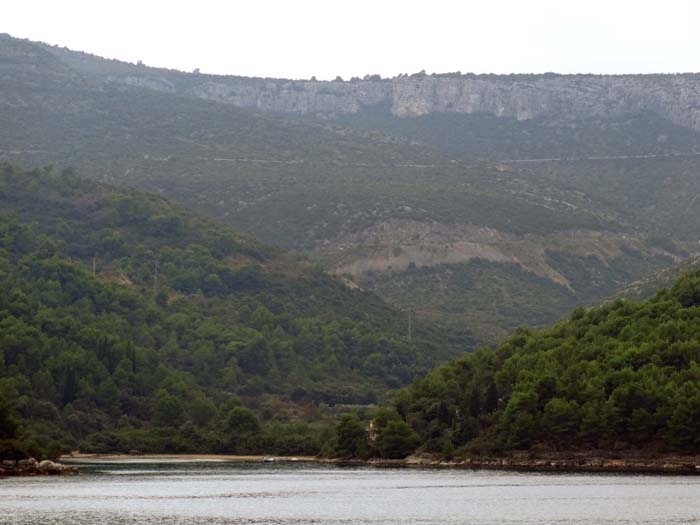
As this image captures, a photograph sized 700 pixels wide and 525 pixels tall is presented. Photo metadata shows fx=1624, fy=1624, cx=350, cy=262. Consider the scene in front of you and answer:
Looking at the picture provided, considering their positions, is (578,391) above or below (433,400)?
above

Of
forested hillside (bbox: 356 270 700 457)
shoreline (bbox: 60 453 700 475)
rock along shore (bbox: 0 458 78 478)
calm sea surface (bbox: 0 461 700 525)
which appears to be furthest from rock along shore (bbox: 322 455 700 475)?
rock along shore (bbox: 0 458 78 478)

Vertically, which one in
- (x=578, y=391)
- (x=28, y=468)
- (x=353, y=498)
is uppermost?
(x=578, y=391)

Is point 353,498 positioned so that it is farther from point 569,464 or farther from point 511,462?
point 511,462

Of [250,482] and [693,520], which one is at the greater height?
[693,520]

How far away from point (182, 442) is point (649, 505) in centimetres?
8740

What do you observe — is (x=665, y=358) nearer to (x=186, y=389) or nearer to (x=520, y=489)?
(x=520, y=489)

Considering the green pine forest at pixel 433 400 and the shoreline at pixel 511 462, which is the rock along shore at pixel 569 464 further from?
the green pine forest at pixel 433 400

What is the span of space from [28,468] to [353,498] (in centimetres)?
3373

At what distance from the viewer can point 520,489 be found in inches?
4373

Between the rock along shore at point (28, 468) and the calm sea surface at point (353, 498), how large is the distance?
3.38 m

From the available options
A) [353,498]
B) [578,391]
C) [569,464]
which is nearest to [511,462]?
[569,464]

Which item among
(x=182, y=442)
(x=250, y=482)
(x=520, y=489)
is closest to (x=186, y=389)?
(x=182, y=442)

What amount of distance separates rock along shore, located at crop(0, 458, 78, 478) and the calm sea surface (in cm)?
338

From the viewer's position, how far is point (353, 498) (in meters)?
108
